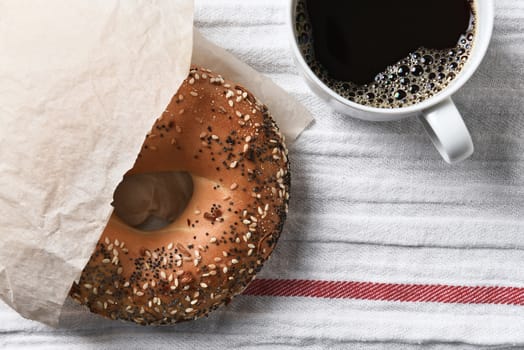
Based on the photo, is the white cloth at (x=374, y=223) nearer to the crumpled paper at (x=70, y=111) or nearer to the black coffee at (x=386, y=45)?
the black coffee at (x=386, y=45)

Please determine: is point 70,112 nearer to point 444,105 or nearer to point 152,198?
point 152,198

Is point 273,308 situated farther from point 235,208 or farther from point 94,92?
point 94,92

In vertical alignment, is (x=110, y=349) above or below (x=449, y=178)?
below

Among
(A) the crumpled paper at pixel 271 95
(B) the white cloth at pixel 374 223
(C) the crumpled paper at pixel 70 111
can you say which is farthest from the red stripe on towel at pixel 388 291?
(C) the crumpled paper at pixel 70 111

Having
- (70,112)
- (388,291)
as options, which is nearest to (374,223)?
(388,291)

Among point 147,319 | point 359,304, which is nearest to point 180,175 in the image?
point 147,319

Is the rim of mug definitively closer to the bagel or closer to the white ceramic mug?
the white ceramic mug

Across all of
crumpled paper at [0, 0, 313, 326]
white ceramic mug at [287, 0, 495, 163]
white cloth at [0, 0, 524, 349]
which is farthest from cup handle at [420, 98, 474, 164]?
crumpled paper at [0, 0, 313, 326]
